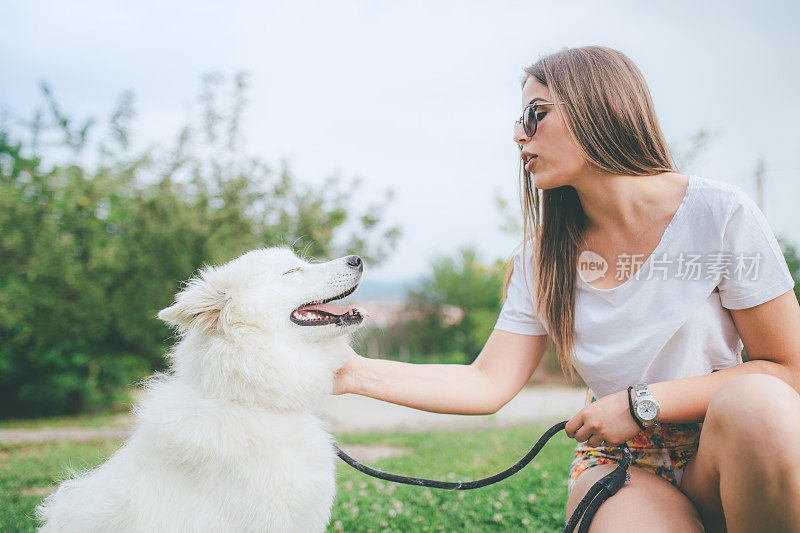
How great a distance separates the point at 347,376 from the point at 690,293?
1.36 m

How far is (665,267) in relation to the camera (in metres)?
2.02

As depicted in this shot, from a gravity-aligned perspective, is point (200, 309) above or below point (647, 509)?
above

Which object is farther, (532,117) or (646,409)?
(532,117)

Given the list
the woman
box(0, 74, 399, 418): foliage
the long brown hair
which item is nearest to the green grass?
box(0, 74, 399, 418): foliage

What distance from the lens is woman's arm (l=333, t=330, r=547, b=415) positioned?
87.7 inches

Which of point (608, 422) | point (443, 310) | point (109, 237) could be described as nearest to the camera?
point (608, 422)

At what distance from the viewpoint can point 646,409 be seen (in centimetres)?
182

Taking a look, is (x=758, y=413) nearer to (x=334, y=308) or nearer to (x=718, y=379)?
(x=718, y=379)

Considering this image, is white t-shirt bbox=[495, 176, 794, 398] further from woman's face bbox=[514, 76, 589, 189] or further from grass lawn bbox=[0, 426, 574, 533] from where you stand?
grass lawn bbox=[0, 426, 574, 533]

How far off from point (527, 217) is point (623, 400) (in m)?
0.93

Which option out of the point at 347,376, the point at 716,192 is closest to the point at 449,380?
the point at 347,376

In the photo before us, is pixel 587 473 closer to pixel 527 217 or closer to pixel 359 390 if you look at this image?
pixel 359 390

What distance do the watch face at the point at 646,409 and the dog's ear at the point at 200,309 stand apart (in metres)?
1.51

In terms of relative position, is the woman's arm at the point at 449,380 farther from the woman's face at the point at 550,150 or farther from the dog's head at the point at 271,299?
the woman's face at the point at 550,150
